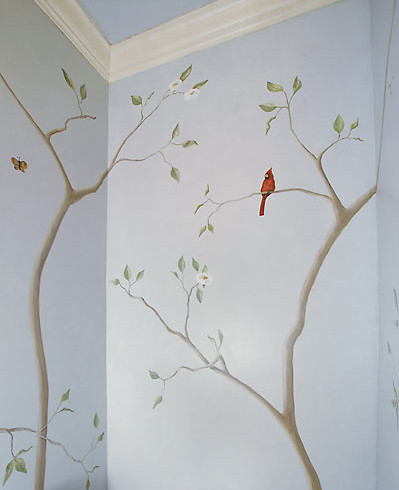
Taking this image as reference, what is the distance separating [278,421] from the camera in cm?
108

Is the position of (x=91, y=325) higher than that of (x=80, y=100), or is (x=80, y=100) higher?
(x=80, y=100)

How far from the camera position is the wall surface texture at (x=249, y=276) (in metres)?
1.04

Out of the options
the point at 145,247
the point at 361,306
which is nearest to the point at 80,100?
the point at 145,247

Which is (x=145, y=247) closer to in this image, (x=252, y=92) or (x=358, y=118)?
(x=252, y=92)

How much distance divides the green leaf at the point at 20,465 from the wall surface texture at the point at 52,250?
0.04 feet

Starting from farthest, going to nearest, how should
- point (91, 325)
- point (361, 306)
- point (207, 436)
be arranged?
point (91, 325), point (207, 436), point (361, 306)

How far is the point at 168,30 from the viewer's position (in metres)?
1.38

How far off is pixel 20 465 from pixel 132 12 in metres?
1.51

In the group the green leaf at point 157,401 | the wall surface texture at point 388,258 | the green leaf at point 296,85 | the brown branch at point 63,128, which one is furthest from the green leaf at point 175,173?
the green leaf at point 157,401

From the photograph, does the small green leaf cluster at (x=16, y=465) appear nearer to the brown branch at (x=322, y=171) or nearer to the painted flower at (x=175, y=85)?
the brown branch at (x=322, y=171)

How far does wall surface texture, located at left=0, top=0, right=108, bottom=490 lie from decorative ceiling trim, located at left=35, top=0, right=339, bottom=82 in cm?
6

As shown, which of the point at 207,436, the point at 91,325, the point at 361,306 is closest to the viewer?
the point at 361,306

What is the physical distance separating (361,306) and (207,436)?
0.63m

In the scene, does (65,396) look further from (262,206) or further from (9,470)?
(262,206)
